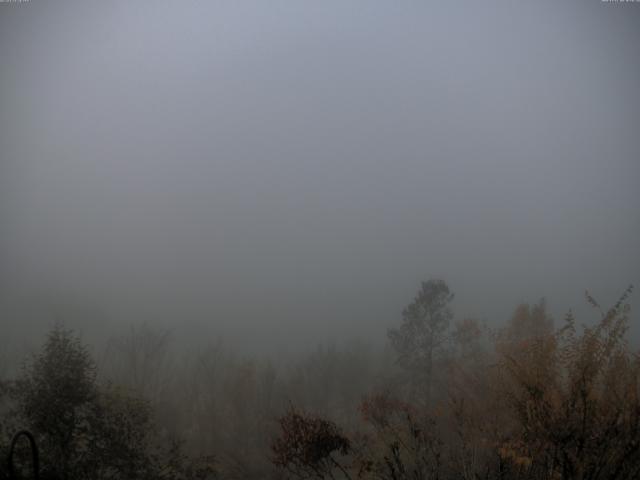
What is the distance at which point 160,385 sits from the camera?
188ft

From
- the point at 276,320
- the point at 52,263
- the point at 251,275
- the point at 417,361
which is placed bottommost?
the point at 417,361

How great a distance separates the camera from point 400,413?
34.4 metres

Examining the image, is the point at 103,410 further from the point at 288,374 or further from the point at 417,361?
the point at 288,374

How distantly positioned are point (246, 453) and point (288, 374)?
2502cm

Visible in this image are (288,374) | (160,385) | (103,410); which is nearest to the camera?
(103,410)

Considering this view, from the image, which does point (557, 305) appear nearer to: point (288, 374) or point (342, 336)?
point (342, 336)

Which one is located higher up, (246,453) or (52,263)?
(52,263)

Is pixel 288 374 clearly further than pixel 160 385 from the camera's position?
Yes

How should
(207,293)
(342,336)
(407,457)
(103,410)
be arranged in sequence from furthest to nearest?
(207,293) → (342,336) → (407,457) → (103,410)

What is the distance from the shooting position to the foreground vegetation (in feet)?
37.1

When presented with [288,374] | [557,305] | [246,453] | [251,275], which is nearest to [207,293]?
[251,275]

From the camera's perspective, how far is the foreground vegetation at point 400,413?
445 inches

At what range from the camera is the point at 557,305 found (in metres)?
167

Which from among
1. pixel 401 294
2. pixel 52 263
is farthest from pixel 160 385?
pixel 52 263
